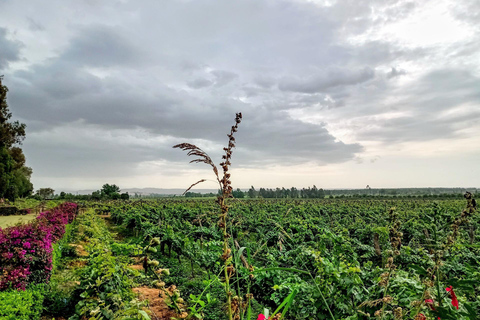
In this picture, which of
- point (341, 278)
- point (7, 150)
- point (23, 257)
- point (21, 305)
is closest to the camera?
point (341, 278)

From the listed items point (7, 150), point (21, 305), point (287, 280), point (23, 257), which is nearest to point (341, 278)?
point (287, 280)

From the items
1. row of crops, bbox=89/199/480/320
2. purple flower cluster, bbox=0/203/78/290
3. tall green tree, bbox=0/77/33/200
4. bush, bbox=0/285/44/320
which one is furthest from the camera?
tall green tree, bbox=0/77/33/200

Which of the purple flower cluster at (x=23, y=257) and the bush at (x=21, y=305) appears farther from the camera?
the purple flower cluster at (x=23, y=257)

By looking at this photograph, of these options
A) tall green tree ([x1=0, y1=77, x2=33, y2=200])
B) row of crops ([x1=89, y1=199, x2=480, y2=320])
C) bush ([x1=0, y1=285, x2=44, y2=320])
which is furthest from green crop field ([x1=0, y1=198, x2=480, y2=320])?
tall green tree ([x1=0, y1=77, x2=33, y2=200])

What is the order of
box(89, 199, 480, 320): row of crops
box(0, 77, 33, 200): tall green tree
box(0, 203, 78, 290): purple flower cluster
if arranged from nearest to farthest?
box(89, 199, 480, 320): row of crops → box(0, 203, 78, 290): purple flower cluster → box(0, 77, 33, 200): tall green tree

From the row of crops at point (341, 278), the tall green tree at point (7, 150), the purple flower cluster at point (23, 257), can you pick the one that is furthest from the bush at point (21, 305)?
the tall green tree at point (7, 150)

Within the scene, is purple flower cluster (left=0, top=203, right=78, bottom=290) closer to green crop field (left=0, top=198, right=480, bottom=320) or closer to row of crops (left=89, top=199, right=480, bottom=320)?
green crop field (left=0, top=198, right=480, bottom=320)

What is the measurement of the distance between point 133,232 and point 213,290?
1507 cm

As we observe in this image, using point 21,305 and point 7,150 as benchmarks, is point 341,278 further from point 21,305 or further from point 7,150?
point 7,150

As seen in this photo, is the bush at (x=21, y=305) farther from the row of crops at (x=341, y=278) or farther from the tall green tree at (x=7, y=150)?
the tall green tree at (x=7, y=150)

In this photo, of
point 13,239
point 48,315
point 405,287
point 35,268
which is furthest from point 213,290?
point 405,287

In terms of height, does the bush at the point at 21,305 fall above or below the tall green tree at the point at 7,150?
below

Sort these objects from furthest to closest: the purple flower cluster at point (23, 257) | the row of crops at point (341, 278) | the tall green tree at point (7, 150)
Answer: the tall green tree at point (7, 150) < the purple flower cluster at point (23, 257) < the row of crops at point (341, 278)

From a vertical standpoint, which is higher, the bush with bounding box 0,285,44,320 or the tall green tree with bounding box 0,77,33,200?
the tall green tree with bounding box 0,77,33,200
